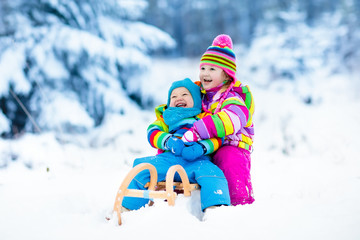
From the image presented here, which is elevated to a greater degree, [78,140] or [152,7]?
[152,7]

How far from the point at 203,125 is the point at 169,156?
38 cm

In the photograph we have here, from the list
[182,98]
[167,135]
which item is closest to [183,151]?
[167,135]

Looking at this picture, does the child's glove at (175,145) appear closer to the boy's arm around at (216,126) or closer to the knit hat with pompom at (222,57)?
the boy's arm around at (216,126)

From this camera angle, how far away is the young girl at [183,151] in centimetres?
200

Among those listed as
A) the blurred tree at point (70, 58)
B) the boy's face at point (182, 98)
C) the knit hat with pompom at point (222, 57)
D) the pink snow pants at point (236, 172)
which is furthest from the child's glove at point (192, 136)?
the blurred tree at point (70, 58)

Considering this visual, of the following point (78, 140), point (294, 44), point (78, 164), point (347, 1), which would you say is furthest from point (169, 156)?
point (347, 1)

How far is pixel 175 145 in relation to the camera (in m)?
2.17

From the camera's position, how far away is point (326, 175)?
12.4 ft

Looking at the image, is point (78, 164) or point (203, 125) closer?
point (203, 125)

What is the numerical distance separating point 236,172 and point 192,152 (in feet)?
1.28

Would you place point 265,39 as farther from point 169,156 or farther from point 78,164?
point 169,156

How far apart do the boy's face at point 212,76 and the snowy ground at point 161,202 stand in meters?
0.99

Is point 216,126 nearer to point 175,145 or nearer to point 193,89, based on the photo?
point 175,145

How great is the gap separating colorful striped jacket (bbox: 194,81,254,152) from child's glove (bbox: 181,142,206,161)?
0.30 feet
